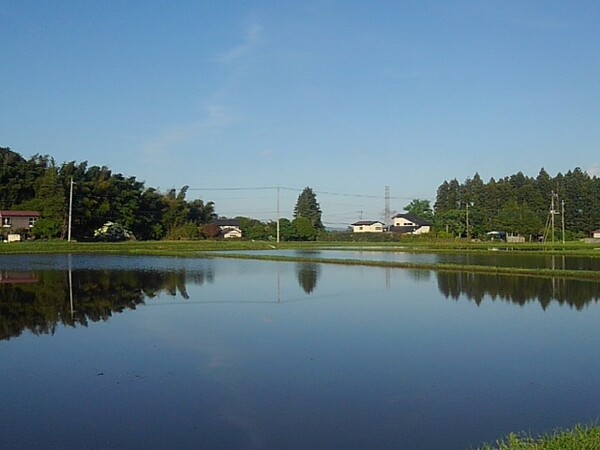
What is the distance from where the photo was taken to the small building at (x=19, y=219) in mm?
47894

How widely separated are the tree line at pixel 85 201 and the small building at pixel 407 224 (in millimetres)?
35749

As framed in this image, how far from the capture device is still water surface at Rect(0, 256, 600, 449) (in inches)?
219

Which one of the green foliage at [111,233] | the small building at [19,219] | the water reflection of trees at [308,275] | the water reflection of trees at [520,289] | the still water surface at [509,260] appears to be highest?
the small building at [19,219]

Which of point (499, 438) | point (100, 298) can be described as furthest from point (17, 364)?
point (100, 298)

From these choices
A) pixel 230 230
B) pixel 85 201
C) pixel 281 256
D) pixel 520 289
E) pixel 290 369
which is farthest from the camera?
pixel 230 230

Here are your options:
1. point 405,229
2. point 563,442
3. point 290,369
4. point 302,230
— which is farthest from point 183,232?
point 563,442

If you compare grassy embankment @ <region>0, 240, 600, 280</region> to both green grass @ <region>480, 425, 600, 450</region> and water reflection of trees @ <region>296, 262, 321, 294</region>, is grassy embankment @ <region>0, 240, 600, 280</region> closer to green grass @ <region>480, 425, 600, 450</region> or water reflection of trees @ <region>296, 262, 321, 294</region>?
water reflection of trees @ <region>296, 262, 321, 294</region>

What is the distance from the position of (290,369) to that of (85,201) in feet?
143

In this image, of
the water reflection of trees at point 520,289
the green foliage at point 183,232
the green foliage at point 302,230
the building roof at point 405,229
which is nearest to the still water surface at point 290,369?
the water reflection of trees at point 520,289

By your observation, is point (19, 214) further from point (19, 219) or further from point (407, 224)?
point (407, 224)

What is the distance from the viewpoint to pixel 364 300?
15312mm

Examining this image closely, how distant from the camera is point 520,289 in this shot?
58.1ft

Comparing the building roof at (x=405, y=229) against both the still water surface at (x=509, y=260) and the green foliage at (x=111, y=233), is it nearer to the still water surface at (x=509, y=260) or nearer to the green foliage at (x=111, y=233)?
the green foliage at (x=111, y=233)

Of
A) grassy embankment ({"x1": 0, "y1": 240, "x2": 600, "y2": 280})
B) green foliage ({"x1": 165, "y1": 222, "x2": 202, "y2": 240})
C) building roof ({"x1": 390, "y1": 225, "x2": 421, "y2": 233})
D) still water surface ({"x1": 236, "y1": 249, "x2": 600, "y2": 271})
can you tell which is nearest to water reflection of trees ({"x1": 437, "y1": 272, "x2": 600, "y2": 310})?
grassy embankment ({"x1": 0, "y1": 240, "x2": 600, "y2": 280})
